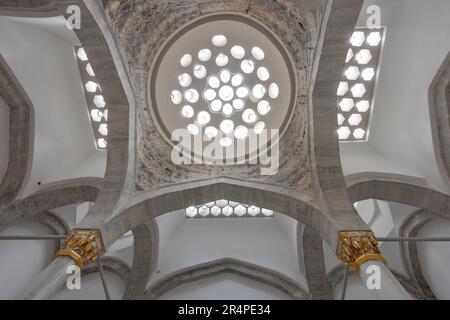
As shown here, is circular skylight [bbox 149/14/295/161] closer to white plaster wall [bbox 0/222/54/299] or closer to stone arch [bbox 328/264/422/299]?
stone arch [bbox 328/264/422/299]

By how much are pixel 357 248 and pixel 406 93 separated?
4.27m

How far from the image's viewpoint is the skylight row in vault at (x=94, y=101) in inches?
324

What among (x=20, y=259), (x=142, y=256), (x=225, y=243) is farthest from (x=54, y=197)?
(x=225, y=243)

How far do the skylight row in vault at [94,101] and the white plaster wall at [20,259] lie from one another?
2.64m

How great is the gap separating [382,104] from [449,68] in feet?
6.06

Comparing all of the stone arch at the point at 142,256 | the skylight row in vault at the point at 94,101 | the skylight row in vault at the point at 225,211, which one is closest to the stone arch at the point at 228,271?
the stone arch at the point at 142,256

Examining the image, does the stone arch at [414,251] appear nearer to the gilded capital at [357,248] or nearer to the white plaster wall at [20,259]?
the gilded capital at [357,248]

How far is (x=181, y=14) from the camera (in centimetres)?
721

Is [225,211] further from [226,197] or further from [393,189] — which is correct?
[393,189]

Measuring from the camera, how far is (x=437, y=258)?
745 centimetres

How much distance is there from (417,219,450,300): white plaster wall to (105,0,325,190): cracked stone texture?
3.28 metres

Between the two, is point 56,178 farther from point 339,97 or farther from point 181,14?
point 339,97

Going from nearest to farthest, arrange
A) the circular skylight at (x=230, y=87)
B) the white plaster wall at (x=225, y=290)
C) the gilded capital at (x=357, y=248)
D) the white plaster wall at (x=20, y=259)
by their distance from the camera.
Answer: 1. the gilded capital at (x=357, y=248)
2. the white plaster wall at (x=20, y=259)
3. the circular skylight at (x=230, y=87)
4. the white plaster wall at (x=225, y=290)
